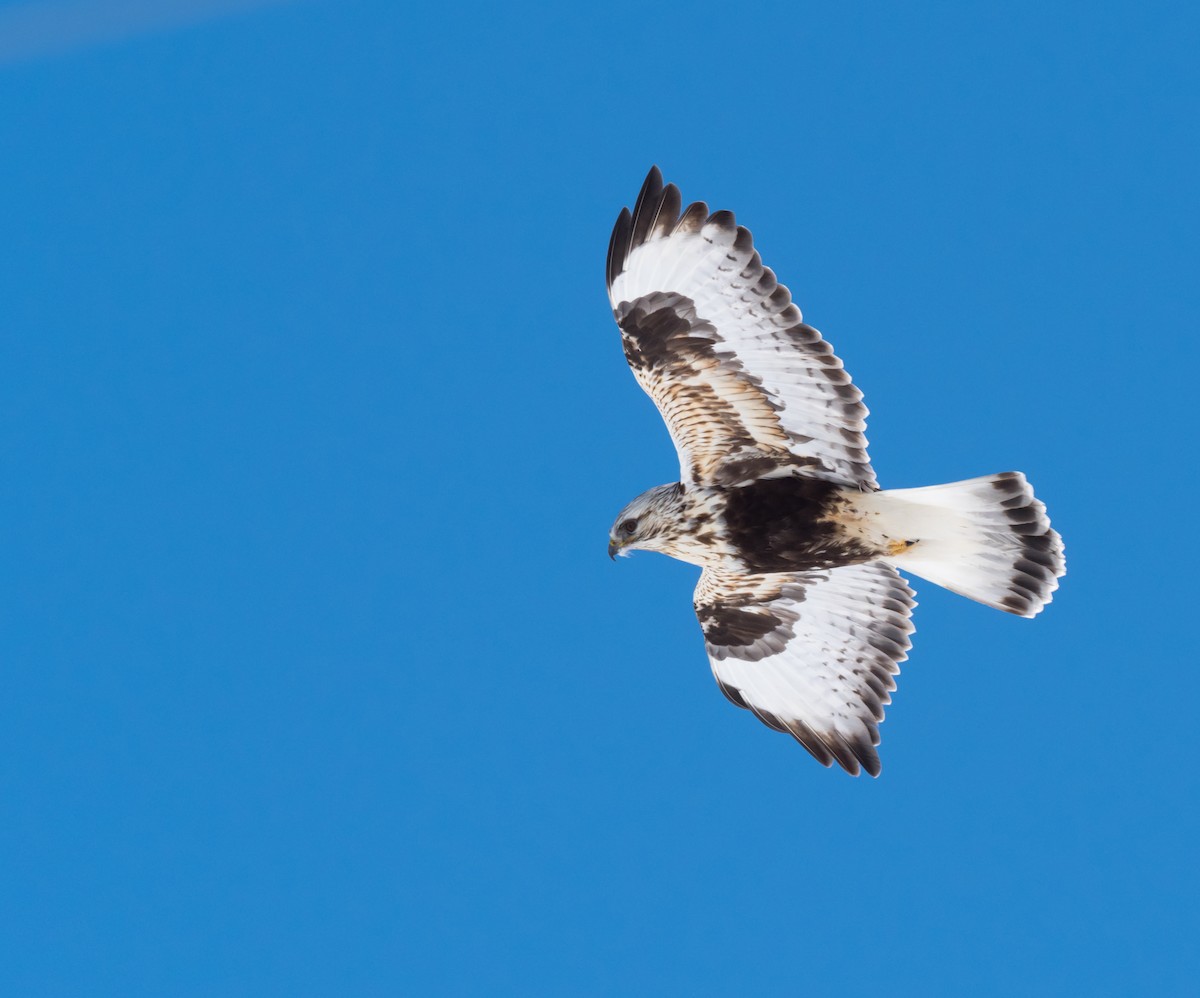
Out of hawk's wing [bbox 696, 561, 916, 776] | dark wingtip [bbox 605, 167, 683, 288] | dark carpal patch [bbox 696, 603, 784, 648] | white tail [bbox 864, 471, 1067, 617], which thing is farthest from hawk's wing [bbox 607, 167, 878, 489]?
dark carpal patch [bbox 696, 603, 784, 648]

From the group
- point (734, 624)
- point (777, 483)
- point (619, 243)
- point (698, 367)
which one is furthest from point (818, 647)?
point (619, 243)

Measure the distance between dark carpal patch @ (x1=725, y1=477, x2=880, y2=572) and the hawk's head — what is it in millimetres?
161

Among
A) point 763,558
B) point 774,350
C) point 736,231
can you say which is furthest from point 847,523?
point 736,231

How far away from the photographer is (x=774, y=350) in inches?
344

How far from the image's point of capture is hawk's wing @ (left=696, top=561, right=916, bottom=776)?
9898 mm

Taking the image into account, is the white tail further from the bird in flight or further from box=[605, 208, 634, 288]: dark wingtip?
box=[605, 208, 634, 288]: dark wingtip

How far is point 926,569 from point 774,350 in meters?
1.60

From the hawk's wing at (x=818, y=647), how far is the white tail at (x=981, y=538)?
48 centimetres

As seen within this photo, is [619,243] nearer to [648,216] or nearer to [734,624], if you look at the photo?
[648,216]

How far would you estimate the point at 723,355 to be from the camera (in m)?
8.85

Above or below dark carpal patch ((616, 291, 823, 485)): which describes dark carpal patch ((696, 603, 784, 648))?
below

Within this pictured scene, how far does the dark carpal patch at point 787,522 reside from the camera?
358 inches

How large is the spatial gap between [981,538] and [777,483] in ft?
3.65

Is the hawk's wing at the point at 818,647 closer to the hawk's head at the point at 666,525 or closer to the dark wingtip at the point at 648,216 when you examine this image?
the hawk's head at the point at 666,525
